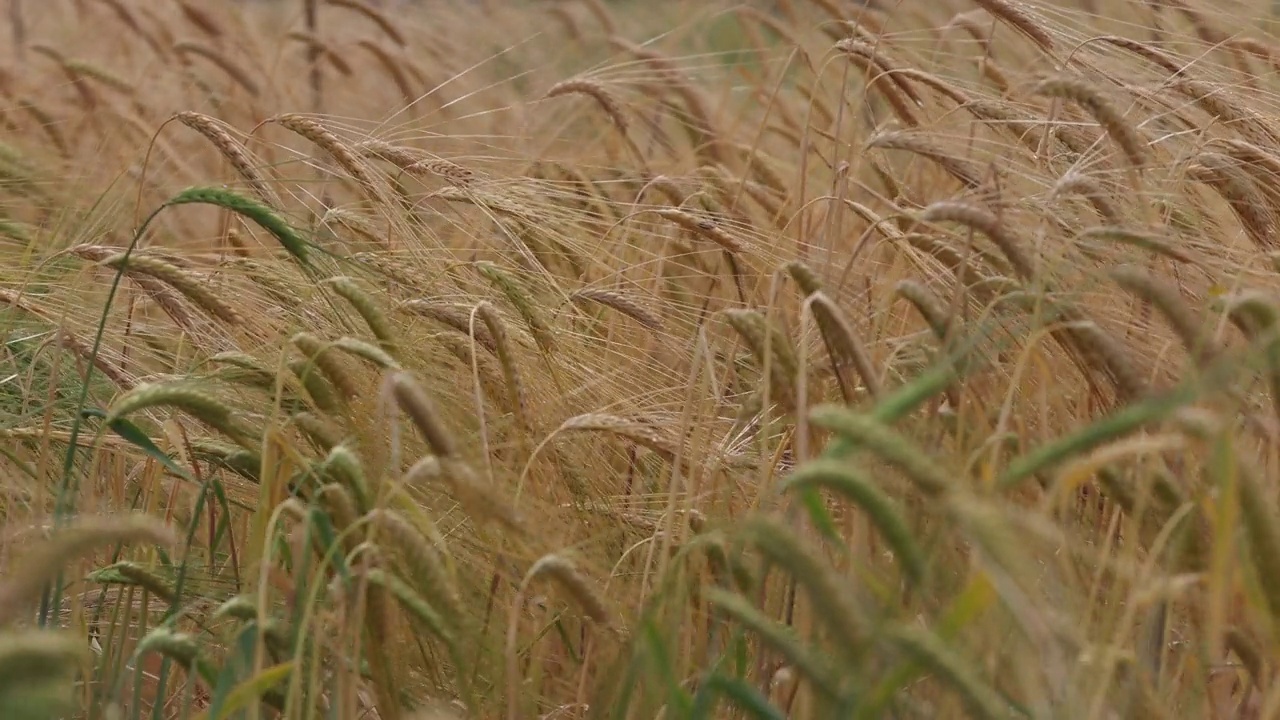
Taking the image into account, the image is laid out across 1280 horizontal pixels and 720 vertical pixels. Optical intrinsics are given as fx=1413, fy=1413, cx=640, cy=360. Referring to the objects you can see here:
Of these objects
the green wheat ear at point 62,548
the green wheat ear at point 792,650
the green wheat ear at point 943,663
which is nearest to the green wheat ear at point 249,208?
the green wheat ear at point 62,548

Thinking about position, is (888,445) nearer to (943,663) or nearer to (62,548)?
(943,663)

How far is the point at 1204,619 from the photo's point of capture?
3.87 feet

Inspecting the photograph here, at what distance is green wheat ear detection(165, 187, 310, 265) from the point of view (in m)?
1.43

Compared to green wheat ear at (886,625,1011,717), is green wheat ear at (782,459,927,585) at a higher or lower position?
higher

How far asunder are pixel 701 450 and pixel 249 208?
54 cm

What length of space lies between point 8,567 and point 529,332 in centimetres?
63

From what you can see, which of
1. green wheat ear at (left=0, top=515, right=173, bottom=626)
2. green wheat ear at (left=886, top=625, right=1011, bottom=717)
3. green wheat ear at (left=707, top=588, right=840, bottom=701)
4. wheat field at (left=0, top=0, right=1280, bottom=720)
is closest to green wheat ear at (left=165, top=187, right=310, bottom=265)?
wheat field at (left=0, top=0, right=1280, bottom=720)

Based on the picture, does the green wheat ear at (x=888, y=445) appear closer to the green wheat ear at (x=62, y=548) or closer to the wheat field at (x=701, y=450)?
the wheat field at (x=701, y=450)

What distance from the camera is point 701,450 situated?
152cm

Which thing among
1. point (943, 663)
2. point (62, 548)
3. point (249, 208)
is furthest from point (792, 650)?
point (249, 208)

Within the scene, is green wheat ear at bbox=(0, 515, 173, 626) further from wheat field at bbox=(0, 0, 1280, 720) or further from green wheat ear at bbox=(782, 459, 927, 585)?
green wheat ear at bbox=(782, 459, 927, 585)

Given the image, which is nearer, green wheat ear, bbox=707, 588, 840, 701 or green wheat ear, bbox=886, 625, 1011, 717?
green wheat ear, bbox=886, 625, 1011, 717

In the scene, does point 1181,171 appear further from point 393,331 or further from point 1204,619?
point 393,331

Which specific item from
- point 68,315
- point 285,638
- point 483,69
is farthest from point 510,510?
point 483,69
